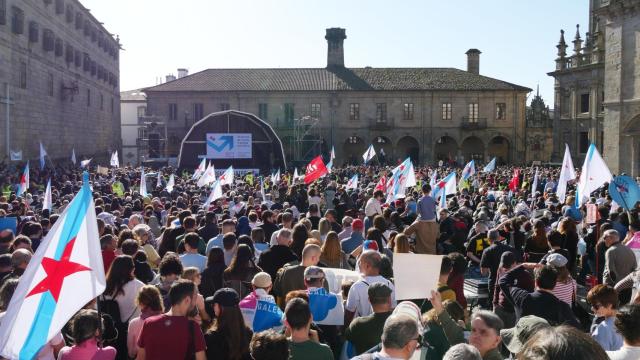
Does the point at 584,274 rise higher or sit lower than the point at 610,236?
lower

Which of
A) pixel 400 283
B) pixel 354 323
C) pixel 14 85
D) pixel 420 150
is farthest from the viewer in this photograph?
pixel 420 150

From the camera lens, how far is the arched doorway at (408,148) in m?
57.5

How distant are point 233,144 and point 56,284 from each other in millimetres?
34959

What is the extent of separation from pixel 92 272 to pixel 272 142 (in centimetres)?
3650

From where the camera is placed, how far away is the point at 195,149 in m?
40.6

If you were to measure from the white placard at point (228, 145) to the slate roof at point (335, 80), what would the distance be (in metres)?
17.6

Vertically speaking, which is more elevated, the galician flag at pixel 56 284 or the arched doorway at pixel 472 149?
the arched doorway at pixel 472 149

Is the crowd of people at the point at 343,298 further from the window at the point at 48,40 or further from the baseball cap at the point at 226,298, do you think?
the window at the point at 48,40

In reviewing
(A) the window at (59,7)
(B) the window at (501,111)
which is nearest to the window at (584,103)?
(B) the window at (501,111)

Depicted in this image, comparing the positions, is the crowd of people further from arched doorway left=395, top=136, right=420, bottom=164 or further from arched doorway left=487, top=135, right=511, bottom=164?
arched doorway left=487, top=135, right=511, bottom=164

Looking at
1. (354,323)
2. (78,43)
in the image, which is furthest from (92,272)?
(78,43)

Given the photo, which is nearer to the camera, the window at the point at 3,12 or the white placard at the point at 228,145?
the window at the point at 3,12

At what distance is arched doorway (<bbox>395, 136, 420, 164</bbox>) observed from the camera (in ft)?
189

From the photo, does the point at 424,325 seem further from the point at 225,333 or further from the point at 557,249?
the point at 557,249
